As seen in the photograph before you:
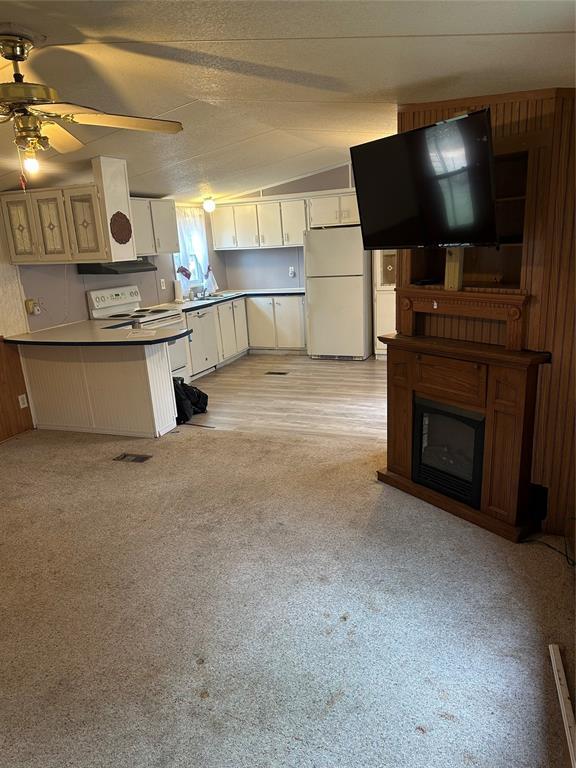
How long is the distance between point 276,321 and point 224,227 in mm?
1522

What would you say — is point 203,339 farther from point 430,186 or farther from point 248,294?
point 430,186

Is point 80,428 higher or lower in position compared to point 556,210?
lower

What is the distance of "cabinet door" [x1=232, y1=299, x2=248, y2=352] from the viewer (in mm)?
7070

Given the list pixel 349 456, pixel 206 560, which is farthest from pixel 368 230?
pixel 206 560

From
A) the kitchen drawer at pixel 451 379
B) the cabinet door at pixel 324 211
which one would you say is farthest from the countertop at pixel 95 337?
the cabinet door at pixel 324 211

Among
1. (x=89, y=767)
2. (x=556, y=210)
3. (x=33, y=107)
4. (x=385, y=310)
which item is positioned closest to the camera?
(x=89, y=767)

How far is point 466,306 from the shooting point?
287cm

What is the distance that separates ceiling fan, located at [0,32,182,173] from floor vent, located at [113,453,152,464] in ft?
7.90

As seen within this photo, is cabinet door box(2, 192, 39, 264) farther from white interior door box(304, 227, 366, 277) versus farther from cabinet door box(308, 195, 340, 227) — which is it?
cabinet door box(308, 195, 340, 227)

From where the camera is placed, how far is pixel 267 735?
5.67ft

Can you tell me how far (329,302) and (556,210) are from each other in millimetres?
4222

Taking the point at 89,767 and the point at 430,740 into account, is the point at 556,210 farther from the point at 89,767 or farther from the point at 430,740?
the point at 89,767

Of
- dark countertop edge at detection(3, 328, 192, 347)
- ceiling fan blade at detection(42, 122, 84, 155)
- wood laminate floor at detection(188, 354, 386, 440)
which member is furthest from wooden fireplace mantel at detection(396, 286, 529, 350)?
ceiling fan blade at detection(42, 122, 84, 155)

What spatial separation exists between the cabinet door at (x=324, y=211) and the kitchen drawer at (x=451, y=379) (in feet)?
13.3
